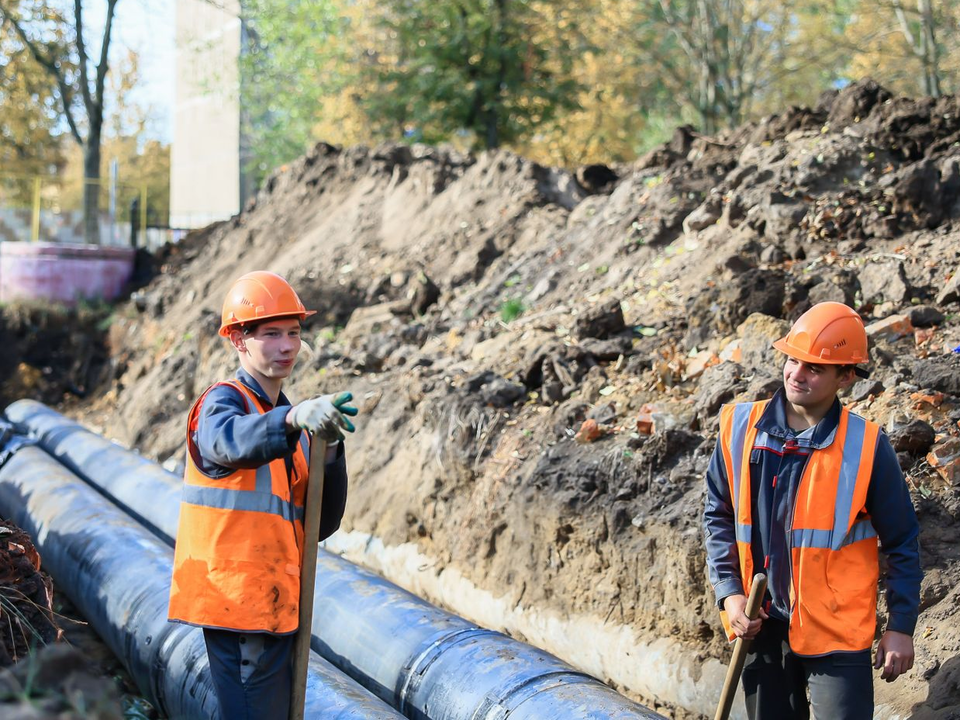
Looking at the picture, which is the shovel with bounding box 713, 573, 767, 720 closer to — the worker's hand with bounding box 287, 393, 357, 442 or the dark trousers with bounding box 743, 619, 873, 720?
the dark trousers with bounding box 743, 619, 873, 720

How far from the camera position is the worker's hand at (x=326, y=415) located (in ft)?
8.80

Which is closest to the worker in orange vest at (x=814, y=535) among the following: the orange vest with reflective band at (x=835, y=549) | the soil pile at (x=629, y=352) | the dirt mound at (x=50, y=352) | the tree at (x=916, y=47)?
the orange vest with reflective band at (x=835, y=549)

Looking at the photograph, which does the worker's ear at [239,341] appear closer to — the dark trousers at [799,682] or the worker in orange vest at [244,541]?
the worker in orange vest at [244,541]

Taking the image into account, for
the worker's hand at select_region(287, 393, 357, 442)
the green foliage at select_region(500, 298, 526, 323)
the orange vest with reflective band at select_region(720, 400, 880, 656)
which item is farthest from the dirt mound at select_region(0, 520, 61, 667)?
the green foliage at select_region(500, 298, 526, 323)

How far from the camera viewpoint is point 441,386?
7.47m

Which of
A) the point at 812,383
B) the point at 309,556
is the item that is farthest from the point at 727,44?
the point at 309,556

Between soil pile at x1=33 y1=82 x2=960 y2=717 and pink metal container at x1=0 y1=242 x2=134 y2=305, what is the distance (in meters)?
5.13

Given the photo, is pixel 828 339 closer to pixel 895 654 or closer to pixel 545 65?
pixel 895 654

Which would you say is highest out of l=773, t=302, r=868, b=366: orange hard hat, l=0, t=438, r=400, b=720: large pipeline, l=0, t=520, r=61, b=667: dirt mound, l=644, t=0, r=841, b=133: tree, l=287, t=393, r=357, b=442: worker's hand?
l=644, t=0, r=841, b=133: tree

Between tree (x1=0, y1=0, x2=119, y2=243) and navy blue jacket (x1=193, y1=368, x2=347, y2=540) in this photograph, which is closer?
navy blue jacket (x1=193, y1=368, x2=347, y2=540)

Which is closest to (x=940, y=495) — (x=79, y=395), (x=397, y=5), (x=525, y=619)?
(x=525, y=619)

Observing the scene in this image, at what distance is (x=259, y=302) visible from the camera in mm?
3150

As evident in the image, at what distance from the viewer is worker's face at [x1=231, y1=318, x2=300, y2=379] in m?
3.18

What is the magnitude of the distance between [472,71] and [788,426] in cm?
1484
